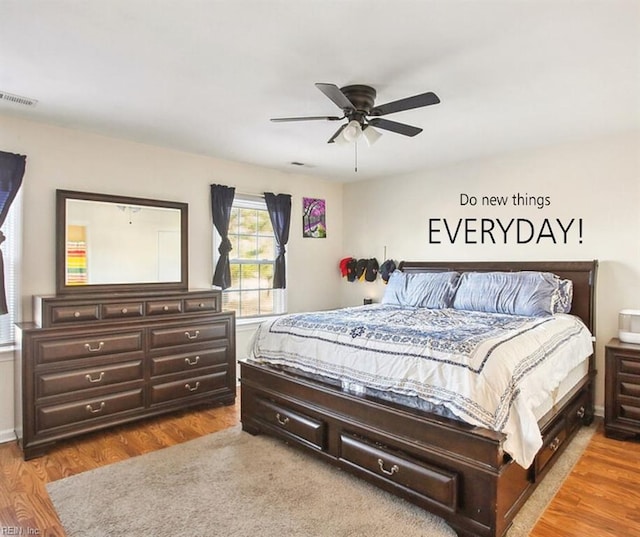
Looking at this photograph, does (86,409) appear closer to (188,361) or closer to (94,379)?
(94,379)

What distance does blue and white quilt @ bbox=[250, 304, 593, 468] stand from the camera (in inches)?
80.1

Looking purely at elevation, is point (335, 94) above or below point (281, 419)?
above

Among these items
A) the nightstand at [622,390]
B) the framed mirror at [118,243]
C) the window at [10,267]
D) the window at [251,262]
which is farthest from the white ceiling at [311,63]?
the nightstand at [622,390]

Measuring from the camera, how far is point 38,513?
7.53 feet

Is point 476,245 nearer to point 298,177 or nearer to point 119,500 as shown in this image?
point 298,177

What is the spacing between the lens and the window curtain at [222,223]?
4.44m

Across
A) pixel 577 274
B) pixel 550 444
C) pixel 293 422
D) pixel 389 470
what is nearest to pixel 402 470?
pixel 389 470

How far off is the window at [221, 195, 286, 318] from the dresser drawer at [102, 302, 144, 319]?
Answer: 1.24 metres

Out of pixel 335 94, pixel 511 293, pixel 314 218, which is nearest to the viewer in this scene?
Answer: pixel 335 94

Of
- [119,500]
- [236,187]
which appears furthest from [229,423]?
[236,187]

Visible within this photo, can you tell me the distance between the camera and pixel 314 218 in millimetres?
5480

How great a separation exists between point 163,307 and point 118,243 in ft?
2.38

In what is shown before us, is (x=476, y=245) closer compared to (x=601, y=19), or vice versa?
(x=601, y=19)

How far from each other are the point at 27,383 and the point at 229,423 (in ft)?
4.96
